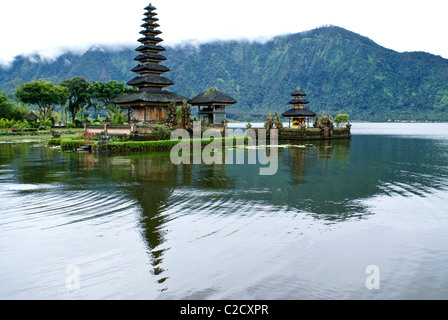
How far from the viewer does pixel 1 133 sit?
204 ft

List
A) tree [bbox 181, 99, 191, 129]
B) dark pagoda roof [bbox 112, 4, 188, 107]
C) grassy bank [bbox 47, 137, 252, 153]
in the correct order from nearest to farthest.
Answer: grassy bank [bbox 47, 137, 252, 153] → tree [bbox 181, 99, 191, 129] → dark pagoda roof [bbox 112, 4, 188, 107]

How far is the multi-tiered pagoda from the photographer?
55031 millimetres

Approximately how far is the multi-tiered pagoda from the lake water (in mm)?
36383

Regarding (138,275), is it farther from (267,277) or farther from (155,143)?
(155,143)

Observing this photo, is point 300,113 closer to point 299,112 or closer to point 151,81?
point 299,112

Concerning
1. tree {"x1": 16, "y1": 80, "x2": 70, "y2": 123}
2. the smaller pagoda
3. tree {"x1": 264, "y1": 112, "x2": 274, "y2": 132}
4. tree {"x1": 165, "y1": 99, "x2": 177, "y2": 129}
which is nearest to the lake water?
tree {"x1": 165, "y1": 99, "x2": 177, "y2": 129}

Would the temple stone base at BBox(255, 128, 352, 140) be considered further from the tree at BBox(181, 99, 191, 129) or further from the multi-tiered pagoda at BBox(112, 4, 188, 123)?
the tree at BBox(181, 99, 191, 129)

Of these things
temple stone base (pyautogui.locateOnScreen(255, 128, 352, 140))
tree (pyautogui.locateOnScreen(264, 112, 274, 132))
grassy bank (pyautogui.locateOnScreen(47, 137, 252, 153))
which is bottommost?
grassy bank (pyautogui.locateOnScreen(47, 137, 252, 153))

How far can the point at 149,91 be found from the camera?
57.6 meters

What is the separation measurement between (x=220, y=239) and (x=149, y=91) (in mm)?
50100

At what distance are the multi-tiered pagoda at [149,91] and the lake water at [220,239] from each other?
36383mm

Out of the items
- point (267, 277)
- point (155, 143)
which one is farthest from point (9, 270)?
point (155, 143)

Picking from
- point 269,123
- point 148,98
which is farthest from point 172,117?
point 269,123

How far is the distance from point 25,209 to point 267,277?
368 inches
